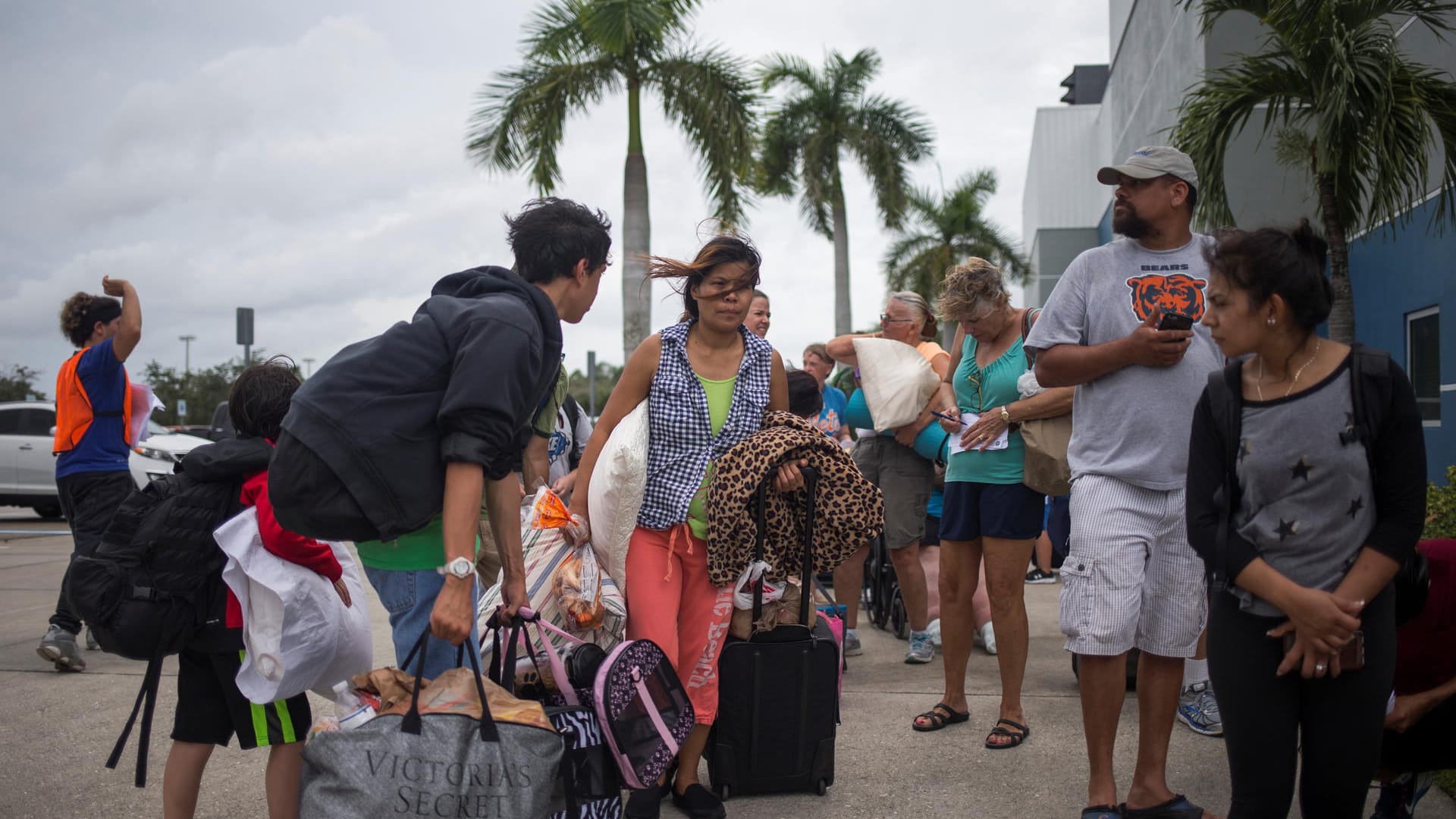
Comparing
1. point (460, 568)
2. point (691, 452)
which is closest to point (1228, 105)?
point (691, 452)

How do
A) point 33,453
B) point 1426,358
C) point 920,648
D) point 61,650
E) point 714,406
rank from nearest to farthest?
1. point 714,406
2. point 61,650
3. point 920,648
4. point 1426,358
5. point 33,453

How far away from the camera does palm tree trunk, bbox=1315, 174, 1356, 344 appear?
774cm

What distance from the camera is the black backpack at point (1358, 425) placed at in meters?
2.52

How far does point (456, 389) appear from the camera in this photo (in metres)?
2.48

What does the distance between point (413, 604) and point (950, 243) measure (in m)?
34.8

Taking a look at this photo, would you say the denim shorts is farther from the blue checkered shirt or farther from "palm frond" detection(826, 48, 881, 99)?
"palm frond" detection(826, 48, 881, 99)

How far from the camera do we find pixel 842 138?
25047 millimetres

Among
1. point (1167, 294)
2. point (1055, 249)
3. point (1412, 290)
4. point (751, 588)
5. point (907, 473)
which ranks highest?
point (1055, 249)

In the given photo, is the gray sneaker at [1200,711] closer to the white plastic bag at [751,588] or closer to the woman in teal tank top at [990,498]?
the woman in teal tank top at [990,498]

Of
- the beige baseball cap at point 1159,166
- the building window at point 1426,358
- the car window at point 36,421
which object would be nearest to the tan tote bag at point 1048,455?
the beige baseball cap at point 1159,166

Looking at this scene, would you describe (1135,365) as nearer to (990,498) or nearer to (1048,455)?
(1048,455)

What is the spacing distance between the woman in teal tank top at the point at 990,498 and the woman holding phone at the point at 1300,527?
1.64 meters

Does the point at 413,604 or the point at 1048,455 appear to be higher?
the point at 1048,455

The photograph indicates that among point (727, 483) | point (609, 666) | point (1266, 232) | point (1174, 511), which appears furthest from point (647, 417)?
point (1266, 232)
